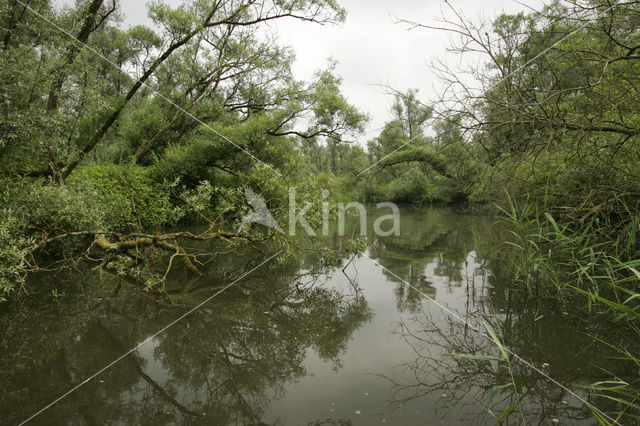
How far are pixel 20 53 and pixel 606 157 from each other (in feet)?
29.5

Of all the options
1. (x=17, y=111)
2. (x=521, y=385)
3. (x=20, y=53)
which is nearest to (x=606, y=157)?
(x=521, y=385)

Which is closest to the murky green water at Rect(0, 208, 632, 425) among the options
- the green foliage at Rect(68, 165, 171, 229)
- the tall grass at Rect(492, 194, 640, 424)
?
the tall grass at Rect(492, 194, 640, 424)

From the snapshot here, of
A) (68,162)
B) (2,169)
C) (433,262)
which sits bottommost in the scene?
(433,262)

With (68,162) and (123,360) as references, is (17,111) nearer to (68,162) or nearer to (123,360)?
(123,360)

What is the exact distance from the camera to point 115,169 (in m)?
12.0

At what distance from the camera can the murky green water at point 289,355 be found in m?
2.57

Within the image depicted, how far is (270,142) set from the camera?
15.6 metres

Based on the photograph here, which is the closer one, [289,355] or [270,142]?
[289,355]

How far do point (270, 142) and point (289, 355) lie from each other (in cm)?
1309

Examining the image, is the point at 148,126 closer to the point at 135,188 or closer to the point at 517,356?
the point at 135,188

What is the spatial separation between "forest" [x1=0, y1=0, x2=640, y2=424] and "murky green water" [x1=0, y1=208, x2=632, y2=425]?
420 mm

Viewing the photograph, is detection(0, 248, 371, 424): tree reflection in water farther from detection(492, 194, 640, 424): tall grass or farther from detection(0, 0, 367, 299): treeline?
detection(492, 194, 640, 424): tall grass

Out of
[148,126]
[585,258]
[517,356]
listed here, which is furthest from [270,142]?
[517,356]

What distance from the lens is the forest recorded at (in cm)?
396
